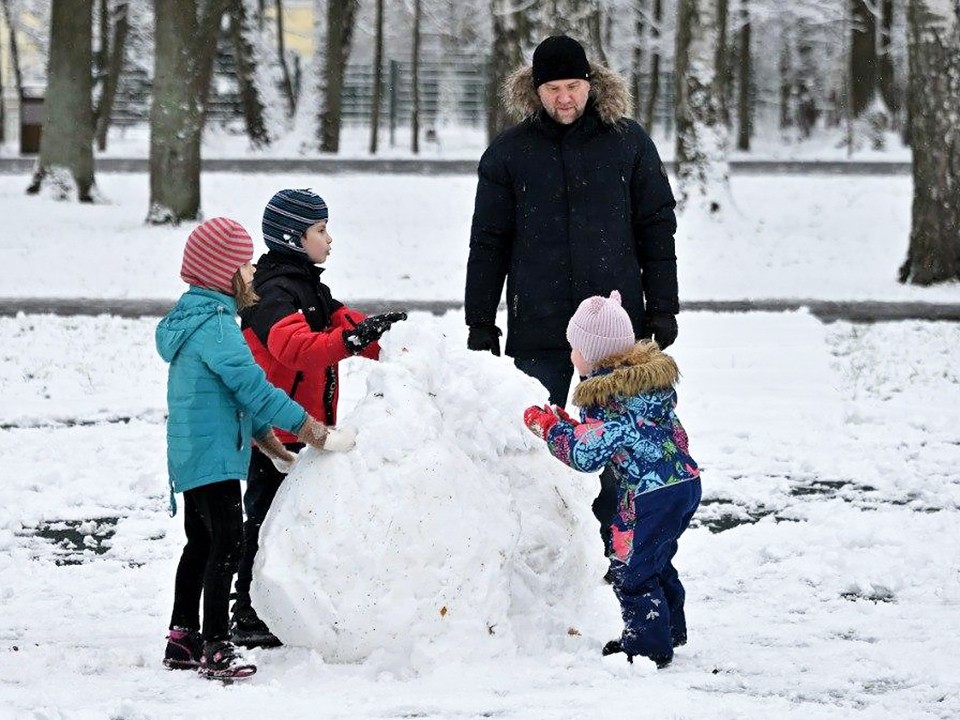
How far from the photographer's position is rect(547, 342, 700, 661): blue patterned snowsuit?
494 cm

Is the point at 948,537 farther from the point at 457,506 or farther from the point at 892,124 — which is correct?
the point at 892,124

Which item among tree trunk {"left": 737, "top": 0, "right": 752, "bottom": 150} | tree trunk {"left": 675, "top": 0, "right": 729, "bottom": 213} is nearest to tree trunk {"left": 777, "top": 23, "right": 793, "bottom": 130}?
tree trunk {"left": 737, "top": 0, "right": 752, "bottom": 150}

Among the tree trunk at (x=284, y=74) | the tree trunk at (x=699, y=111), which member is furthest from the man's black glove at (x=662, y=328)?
the tree trunk at (x=284, y=74)

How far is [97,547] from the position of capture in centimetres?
652

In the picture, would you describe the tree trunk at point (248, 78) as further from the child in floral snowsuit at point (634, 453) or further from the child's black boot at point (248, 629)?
the child in floral snowsuit at point (634, 453)

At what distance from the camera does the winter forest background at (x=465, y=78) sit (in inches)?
610

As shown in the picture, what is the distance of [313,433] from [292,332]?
1.38ft

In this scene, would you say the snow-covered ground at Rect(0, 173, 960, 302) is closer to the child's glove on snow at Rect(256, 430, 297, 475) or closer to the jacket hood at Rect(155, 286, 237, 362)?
the child's glove on snow at Rect(256, 430, 297, 475)

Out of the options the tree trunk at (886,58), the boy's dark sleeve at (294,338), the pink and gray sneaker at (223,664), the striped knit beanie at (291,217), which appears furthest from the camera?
the tree trunk at (886,58)

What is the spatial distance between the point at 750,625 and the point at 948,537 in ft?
5.13

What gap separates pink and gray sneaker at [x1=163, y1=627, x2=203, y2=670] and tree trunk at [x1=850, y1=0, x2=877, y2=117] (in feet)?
96.8

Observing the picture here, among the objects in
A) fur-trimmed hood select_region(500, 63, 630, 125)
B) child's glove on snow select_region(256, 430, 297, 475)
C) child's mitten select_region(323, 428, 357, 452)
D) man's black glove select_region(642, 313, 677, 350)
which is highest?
fur-trimmed hood select_region(500, 63, 630, 125)

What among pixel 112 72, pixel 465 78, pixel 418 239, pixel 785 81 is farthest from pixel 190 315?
pixel 785 81

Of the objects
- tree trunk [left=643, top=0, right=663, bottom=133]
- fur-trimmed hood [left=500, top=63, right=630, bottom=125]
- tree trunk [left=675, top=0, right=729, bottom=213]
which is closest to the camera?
fur-trimmed hood [left=500, top=63, right=630, bottom=125]
